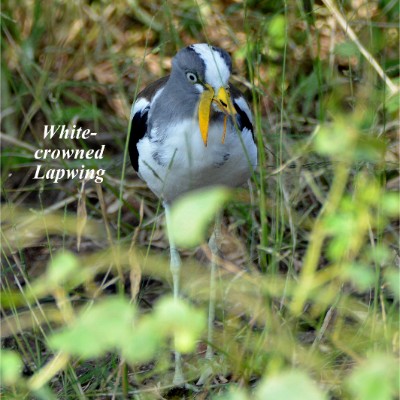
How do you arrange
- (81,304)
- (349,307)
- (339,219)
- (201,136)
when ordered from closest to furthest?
1. (339,219)
2. (201,136)
3. (349,307)
4. (81,304)

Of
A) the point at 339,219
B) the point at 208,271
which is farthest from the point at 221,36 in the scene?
the point at 339,219

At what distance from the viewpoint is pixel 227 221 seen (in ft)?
14.4

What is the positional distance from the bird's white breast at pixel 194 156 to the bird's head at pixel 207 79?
0.06 metres

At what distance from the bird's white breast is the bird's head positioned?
0.18 feet

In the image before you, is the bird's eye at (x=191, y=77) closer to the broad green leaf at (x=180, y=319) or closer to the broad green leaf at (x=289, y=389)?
the broad green leaf at (x=180, y=319)

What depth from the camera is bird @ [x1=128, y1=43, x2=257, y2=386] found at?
309cm

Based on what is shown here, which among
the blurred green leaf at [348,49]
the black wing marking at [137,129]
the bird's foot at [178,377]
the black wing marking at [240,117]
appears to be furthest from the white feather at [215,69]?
the bird's foot at [178,377]

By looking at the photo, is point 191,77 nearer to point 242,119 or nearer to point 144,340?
point 242,119

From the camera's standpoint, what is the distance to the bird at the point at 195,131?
3.09 meters

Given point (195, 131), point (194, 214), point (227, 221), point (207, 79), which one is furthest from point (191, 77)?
point (194, 214)

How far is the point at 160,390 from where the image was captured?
10.5 ft

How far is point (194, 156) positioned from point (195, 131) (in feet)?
0.32

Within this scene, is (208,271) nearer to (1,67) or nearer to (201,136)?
(201,136)

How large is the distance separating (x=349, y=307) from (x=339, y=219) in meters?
1.21
